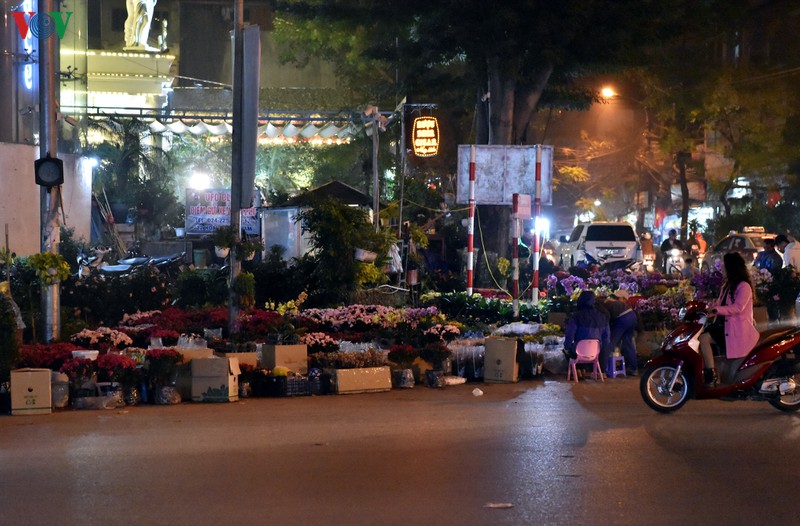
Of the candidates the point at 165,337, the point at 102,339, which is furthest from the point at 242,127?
the point at 102,339

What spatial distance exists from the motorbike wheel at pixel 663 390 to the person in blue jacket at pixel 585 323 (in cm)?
256

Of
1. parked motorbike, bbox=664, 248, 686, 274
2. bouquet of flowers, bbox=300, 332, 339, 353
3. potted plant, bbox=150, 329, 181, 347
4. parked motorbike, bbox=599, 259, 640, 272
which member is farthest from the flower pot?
parked motorbike, bbox=664, 248, 686, 274

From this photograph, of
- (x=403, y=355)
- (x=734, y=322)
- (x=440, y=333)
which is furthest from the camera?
(x=440, y=333)

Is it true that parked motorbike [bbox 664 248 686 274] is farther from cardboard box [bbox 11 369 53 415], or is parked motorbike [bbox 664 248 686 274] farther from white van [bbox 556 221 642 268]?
cardboard box [bbox 11 369 53 415]

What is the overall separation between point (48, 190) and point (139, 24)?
2863 centimetres

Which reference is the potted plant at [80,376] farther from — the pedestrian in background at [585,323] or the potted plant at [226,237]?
the pedestrian in background at [585,323]

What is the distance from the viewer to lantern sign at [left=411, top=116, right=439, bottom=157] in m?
25.3

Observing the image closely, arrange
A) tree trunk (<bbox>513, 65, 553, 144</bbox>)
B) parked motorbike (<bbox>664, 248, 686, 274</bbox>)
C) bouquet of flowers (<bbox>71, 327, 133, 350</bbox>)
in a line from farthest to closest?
parked motorbike (<bbox>664, 248, 686, 274</bbox>) → tree trunk (<bbox>513, 65, 553, 144</bbox>) → bouquet of flowers (<bbox>71, 327, 133, 350</bbox>)

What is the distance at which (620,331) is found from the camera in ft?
47.6

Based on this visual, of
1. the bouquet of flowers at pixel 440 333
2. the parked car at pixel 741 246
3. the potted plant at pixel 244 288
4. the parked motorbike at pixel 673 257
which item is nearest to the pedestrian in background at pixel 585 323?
the bouquet of flowers at pixel 440 333

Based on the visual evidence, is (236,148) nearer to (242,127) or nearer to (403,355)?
(242,127)

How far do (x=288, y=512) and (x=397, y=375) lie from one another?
6.70 metres

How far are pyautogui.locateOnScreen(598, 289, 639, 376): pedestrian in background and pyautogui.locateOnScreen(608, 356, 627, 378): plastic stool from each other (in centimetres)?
2

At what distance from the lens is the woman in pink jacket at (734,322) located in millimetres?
10695
